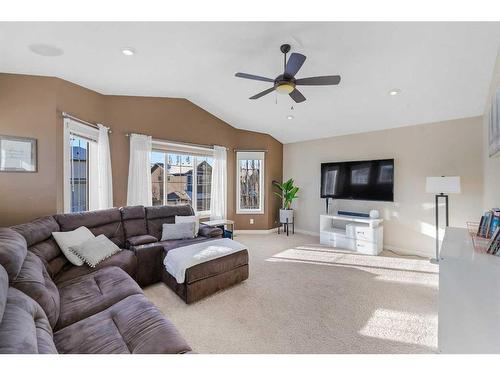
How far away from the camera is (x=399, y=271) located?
3250 mm

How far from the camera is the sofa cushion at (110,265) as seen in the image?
2146 mm

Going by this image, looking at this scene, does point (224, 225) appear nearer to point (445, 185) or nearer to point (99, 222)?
point (99, 222)

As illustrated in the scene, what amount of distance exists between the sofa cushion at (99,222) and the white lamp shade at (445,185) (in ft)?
15.2

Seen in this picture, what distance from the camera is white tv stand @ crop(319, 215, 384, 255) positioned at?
403 cm

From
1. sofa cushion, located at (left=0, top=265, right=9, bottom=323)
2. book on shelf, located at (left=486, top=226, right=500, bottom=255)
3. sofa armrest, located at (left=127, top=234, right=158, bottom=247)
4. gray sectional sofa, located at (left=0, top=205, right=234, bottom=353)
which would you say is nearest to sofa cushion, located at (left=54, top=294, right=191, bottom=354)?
gray sectional sofa, located at (left=0, top=205, right=234, bottom=353)

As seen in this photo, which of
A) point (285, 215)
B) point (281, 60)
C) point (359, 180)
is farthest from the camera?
point (285, 215)

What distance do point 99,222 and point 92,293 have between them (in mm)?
1395

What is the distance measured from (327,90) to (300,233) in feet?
11.5

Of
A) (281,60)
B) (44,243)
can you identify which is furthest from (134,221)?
(281,60)

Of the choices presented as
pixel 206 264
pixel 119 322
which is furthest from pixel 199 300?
pixel 119 322

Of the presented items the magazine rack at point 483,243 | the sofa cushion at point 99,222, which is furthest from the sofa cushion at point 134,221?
the magazine rack at point 483,243

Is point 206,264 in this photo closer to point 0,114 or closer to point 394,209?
point 0,114

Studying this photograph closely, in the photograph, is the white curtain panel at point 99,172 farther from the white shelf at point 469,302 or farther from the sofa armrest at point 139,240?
the white shelf at point 469,302

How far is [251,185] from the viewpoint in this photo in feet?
18.7
